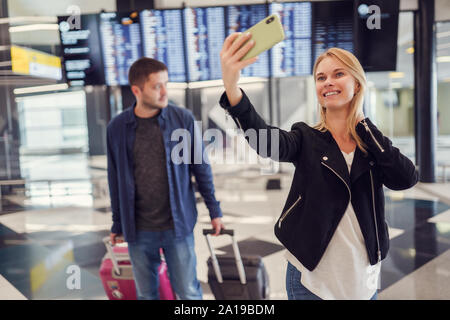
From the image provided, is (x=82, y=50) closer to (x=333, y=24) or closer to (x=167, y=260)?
(x=333, y=24)

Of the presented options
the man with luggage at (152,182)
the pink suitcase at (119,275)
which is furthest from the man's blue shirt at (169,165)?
the pink suitcase at (119,275)

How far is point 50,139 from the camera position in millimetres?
15852

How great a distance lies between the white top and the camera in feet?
3.77

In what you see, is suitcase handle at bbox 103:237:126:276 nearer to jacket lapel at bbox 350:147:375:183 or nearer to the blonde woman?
the blonde woman

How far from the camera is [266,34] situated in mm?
879

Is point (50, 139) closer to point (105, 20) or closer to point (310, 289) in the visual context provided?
point (105, 20)

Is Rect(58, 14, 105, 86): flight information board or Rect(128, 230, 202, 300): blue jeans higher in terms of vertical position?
Rect(58, 14, 105, 86): flight information board

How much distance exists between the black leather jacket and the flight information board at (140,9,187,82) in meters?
3.34

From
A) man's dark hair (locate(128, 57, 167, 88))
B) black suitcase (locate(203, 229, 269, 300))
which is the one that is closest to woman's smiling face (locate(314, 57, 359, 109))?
man's dark hair (locate(128, 57, 167, 88))

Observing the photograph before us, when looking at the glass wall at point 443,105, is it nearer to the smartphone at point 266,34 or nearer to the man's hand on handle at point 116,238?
the man's hand on handle at point 116,238

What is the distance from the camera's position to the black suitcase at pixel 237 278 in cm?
A: 223


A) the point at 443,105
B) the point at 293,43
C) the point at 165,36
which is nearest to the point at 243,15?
the point at 293,43
